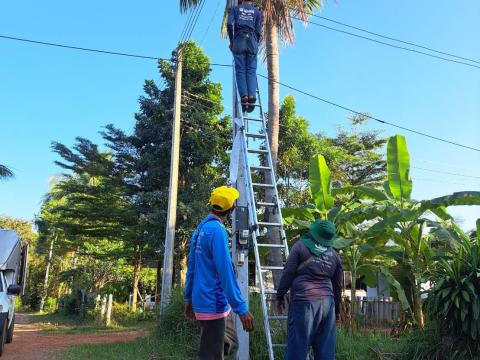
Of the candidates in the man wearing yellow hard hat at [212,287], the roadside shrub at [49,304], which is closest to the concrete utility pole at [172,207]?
the man wearing yellow hard hat at [212,287]

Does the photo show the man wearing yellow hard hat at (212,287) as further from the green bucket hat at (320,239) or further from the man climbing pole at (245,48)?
the man climbing pole at (245,48)

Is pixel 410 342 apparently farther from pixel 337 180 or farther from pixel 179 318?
pixel 337 180

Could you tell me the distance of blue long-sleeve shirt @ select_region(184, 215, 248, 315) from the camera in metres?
4.09

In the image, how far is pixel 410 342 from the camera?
7.00 m

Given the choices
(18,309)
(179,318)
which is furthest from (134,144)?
(18,309)

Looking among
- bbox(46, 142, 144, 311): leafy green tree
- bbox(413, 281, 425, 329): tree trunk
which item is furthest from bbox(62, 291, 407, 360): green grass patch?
bbox(46, 142, 144, 311): leafy green tree

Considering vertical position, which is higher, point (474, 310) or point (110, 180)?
point (110, 180)

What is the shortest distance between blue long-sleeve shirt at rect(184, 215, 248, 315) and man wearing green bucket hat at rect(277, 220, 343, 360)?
100 cm

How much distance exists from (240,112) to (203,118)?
13841mm

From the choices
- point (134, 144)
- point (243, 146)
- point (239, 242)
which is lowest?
point (239, 242)

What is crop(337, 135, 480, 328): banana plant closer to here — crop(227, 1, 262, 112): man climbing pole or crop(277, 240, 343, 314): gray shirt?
crop(227, 1, 262, 112): man climbing pole

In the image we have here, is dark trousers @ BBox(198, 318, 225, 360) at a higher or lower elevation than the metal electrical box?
lower

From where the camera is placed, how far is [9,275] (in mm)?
11500

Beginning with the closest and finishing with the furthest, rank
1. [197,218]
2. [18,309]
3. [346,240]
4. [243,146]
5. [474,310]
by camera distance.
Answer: [474,310] < [243,146] < [346,240] < [197,218] < [18,309]
